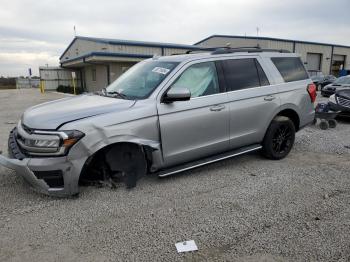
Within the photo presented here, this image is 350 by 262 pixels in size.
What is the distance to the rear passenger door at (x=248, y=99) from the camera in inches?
184

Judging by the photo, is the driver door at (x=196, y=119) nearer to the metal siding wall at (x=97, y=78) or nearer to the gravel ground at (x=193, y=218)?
the gravel ground at (x=193, y=218)

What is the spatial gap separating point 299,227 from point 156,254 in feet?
5.10

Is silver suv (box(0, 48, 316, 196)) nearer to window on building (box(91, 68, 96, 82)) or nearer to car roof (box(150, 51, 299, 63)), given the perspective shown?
car roof (box(150, 51, 299, 63))

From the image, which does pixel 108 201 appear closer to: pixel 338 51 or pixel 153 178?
pixel 153 178

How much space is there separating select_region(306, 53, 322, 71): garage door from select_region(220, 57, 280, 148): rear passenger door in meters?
41.6

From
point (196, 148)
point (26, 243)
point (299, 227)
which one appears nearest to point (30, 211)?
point (26, 243)

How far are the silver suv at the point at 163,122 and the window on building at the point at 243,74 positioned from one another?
0.05ft

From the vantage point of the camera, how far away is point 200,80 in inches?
175

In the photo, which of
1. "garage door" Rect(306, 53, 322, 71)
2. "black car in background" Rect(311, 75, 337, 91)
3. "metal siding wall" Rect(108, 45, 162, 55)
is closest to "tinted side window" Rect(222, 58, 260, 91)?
"black car in background" Rect(311, 75, 337, 91)

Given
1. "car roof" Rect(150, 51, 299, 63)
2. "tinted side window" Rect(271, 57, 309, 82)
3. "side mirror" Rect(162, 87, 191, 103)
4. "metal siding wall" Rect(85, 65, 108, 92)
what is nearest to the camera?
"side mirror" Rect(162, 87, 191, 103)

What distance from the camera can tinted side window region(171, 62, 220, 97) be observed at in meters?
4.28

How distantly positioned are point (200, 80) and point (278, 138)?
6.47 ft

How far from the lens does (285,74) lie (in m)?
5.45

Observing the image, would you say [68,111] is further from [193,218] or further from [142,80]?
[193,218]
